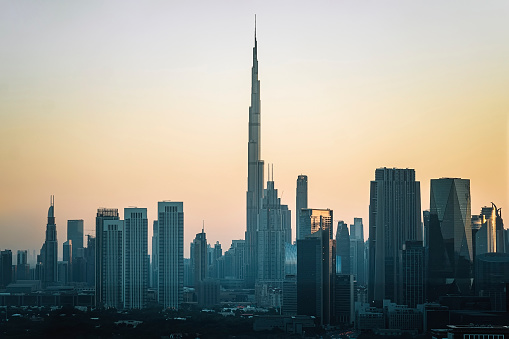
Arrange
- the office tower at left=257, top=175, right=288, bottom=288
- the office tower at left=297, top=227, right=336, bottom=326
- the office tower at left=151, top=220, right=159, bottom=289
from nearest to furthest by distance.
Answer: the office tower at left=297, top=227, right=336, bottom=326, the office tower at left=151, top=220, right=159, bottom=289, the office tower at left=257, top=175, right=288, bottom=288

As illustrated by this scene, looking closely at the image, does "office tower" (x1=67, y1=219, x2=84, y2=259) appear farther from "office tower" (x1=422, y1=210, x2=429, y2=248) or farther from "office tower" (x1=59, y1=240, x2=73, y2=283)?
"office tower" (x1=422, y1=210, x2=429, y2=248)

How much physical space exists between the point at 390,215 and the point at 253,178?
7.20 metres

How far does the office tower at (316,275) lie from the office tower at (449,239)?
241 centimetres

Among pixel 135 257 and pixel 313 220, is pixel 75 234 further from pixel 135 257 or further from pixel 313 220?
pixel 313 220

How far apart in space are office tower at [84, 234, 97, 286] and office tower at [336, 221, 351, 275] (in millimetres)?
6660

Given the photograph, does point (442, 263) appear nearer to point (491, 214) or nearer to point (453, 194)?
point (453, 194)

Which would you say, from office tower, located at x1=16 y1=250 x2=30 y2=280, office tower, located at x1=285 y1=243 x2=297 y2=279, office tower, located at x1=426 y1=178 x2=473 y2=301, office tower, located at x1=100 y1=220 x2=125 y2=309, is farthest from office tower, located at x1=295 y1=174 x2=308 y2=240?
office tower, located at x1=16 y1=250 x2=30 y2=280

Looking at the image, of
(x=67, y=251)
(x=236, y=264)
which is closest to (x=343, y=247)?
(x=236, y=264)

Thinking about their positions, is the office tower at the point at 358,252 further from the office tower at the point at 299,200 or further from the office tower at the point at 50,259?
the office tower at the point at 50,259

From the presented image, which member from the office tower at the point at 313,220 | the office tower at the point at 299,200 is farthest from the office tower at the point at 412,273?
the office tower at the point at 299,200

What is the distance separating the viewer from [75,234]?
26266 mm

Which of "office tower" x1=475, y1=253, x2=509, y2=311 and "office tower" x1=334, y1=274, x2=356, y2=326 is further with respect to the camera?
"office tower" x1=334, y1=274, x2=356, y2=326

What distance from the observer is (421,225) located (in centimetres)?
2444

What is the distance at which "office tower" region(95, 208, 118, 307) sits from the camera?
959 inches
